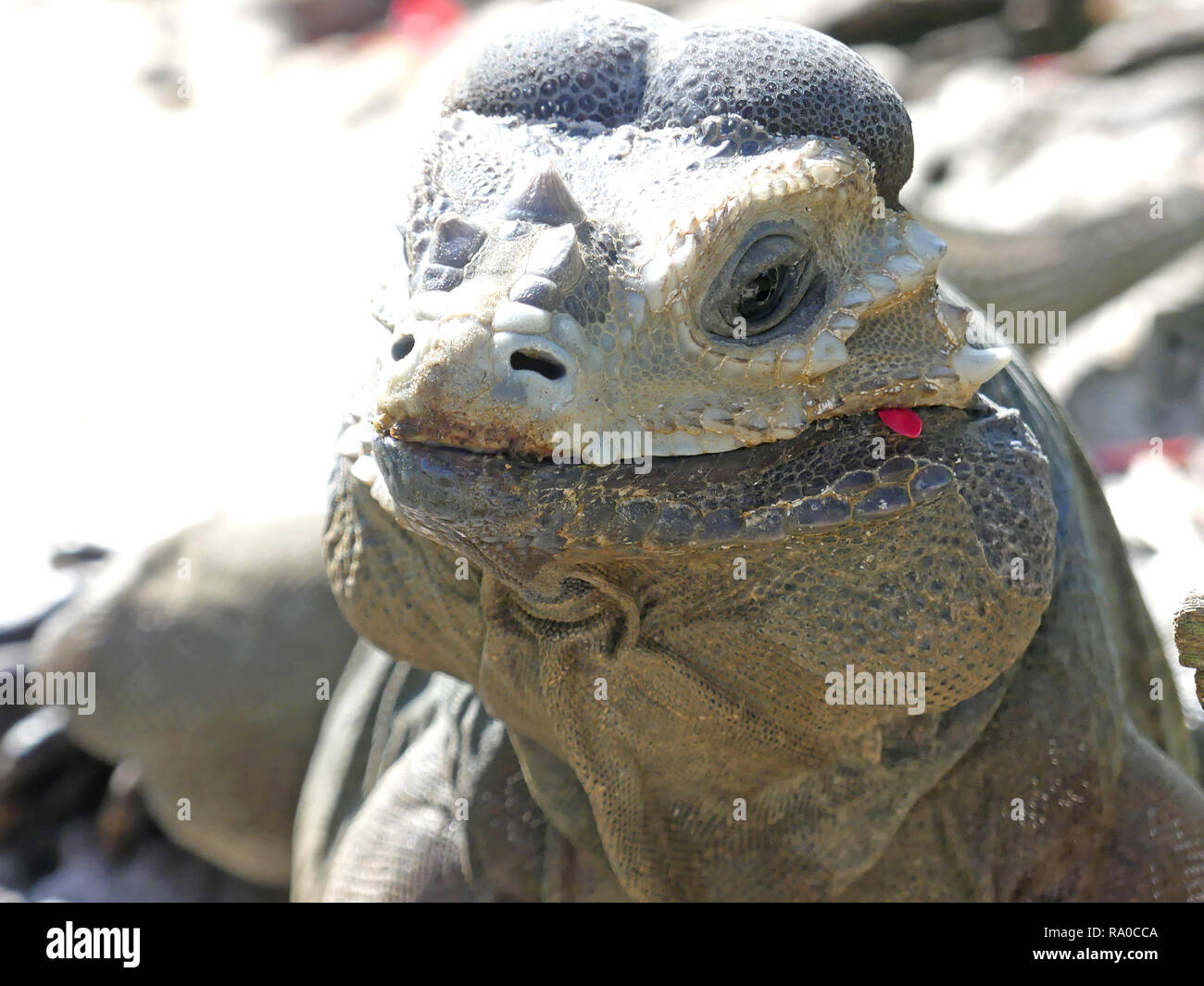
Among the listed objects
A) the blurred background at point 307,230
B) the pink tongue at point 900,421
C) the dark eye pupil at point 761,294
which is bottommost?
the pink tongue at point 900,421

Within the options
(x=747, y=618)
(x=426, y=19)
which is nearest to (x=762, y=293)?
(x=747, y=618)

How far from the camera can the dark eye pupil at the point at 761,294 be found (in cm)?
204

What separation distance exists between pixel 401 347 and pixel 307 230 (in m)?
8.52

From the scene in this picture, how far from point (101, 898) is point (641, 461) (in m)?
3.42

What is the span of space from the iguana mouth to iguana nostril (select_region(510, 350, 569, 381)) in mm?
148

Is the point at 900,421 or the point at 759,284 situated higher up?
the point at 759,284

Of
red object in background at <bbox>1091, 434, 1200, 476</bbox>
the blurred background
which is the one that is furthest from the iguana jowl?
red object in background at <bbox>1091, 434, 1200, 476</bbox>

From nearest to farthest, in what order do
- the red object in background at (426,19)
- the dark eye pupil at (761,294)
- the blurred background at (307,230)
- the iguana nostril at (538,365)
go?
the iguana nostril at (538,365) < the dark eye pupil at (761,294) < the blurred background at (307,230) < the red object in background at (426,19)

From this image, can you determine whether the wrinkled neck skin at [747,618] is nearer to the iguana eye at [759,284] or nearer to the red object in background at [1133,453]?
the iguana eye at [759,284]

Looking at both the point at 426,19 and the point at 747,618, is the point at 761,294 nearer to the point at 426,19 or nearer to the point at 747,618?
the point at 747,618

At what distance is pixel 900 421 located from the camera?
7.12 feet

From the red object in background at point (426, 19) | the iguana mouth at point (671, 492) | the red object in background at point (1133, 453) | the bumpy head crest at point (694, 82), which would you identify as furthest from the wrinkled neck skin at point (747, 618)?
the red object in background at point (426, 19)

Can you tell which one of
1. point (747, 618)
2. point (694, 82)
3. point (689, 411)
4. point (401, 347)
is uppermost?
point (694, 82)

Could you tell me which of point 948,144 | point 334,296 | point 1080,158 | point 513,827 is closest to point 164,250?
point 334,296
